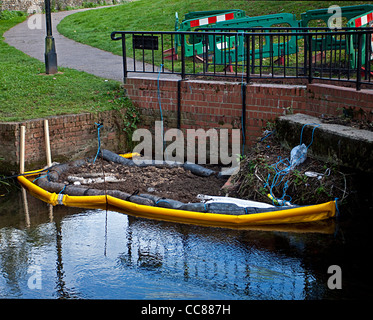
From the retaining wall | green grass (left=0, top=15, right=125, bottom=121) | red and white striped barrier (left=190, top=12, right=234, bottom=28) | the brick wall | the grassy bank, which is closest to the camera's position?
the retaining wall

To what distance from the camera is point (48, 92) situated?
445 inches

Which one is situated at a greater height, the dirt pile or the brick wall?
the brick wall

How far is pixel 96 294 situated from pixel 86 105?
231 inches

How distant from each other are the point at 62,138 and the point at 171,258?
445 cm

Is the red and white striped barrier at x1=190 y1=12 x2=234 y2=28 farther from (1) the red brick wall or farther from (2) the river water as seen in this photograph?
(2) the river water

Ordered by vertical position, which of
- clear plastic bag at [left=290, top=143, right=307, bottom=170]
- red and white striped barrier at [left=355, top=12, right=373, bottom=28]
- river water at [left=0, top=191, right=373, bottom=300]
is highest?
red and white striped barrier at [left=355, top=12, right=373, bottom=28]

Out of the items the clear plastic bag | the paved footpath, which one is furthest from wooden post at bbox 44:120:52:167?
the clear plastic bag

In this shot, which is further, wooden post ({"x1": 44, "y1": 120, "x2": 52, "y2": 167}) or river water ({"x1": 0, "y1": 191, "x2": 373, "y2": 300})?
wooden post ({"x1": 44, "y1": 120, "x2": 52, "y2": 167})

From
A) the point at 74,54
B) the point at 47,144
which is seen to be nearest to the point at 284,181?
the point at 47,144

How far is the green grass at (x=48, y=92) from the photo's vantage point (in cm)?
1011

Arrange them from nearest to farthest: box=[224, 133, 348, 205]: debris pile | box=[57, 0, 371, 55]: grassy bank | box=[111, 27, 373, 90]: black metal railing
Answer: box=[224, 133, 348, 205]: debris pile, box=[111, 27, 373, 90]: black metal railing, box=[57, 0, 371, 55]: grassy bank

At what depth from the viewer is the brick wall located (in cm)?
916

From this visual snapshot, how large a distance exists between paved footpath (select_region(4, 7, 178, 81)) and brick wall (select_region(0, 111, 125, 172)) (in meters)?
2.09

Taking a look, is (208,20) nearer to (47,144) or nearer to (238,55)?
(238,55)
